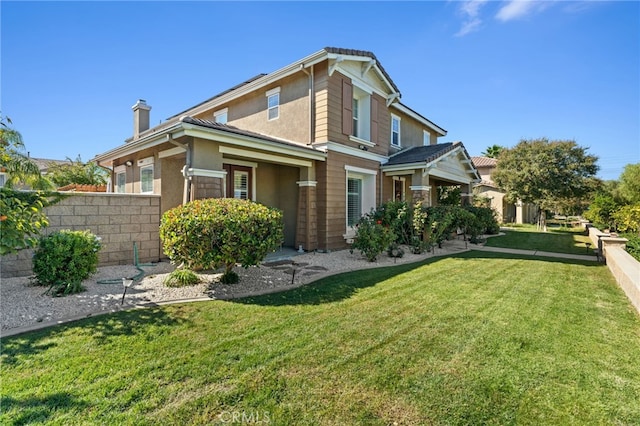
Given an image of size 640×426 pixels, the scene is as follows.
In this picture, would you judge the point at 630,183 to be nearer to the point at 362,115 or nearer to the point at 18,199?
the point at 362,115

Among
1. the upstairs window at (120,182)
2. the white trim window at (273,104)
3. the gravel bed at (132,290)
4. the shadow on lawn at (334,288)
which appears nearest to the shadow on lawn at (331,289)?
the shadow on lawn at (334,288)

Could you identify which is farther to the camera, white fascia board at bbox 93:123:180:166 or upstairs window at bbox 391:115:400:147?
upstairs window at bbox 391:115:400:147

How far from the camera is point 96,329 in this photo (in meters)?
3.92

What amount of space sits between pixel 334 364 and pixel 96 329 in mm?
3209

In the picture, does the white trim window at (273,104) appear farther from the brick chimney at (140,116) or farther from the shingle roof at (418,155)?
the brick chimney at (140,116)

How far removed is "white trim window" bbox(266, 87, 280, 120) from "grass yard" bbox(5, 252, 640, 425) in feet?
28.3

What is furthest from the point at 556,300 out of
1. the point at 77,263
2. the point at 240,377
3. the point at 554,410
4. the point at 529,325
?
the point at 77,263

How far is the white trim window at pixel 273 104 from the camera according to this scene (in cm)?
1177

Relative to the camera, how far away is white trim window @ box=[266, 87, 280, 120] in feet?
38.6

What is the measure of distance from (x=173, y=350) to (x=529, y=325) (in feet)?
16.0

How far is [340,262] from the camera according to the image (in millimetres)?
8852

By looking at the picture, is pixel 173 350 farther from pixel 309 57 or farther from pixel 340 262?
pixel 309 57

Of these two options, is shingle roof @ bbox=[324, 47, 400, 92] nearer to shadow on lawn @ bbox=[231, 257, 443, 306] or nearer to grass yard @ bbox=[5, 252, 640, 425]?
shadow on lawn @ bbox=[231, 257, 443, 306]

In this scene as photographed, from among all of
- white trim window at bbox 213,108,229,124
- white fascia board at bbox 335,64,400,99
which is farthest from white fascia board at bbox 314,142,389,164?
white trim window at bbox 213,108,229,124
